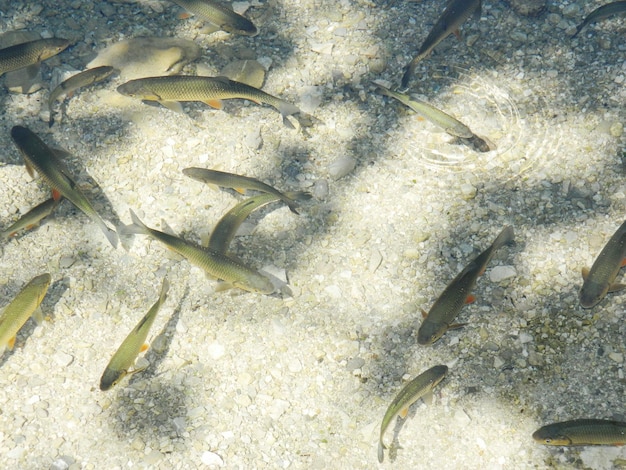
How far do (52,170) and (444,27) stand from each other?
3.61 m

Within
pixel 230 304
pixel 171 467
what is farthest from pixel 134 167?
pixel 171 467

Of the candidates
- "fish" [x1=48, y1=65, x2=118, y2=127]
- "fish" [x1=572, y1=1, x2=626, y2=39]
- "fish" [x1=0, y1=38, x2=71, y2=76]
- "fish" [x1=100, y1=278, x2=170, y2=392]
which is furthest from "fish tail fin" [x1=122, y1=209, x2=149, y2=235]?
"fish" [x1=572, y1=1, x2=626, y2=39]

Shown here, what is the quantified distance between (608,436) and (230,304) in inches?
108

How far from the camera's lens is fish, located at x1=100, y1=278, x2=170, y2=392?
4.29 meters

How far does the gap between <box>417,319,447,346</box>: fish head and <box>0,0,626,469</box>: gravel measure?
22 centimetres

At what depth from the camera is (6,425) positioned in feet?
14.3

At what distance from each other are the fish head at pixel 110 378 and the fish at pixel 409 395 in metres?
1.80

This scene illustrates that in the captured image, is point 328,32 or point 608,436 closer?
point 608,436

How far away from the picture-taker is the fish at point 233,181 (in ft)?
16.6

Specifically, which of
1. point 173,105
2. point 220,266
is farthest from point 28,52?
point 220,266

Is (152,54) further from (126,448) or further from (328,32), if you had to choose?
(126,448)

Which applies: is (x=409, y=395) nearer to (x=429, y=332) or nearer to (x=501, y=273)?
(x=429, y=332)

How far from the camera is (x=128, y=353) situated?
438cm

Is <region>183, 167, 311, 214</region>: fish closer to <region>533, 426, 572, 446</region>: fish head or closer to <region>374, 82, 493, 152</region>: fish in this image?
<region>374, 82, 493, 152</region>: fish
